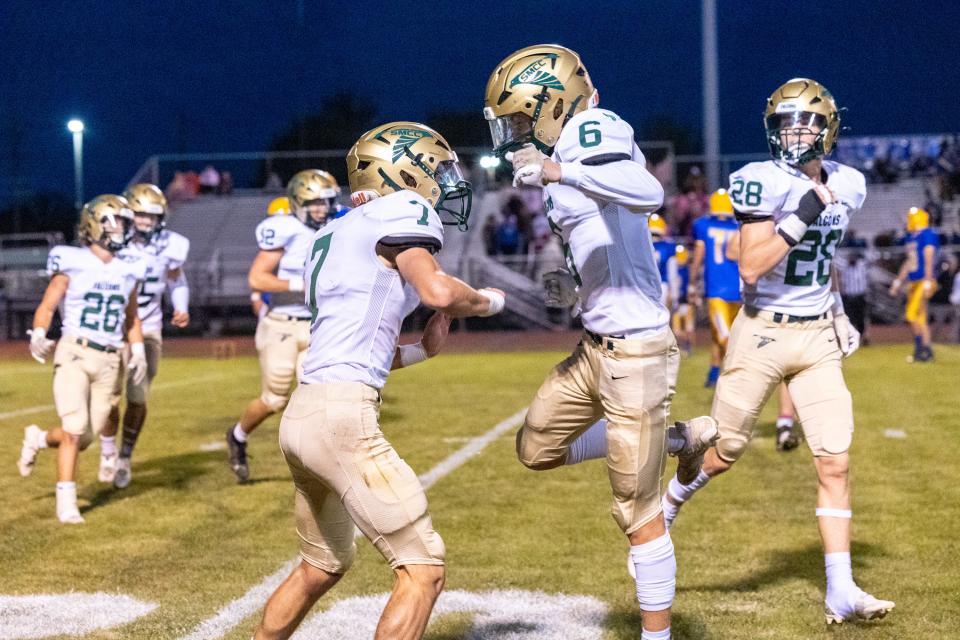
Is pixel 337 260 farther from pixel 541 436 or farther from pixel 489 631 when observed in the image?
pixel 489 631

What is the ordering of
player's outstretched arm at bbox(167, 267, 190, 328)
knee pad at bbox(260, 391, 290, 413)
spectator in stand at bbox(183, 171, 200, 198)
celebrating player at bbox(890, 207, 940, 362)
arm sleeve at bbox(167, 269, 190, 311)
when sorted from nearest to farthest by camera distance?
knee pad at bbox(260, 391, 290, 413), player's outstretched arm at bbox(167, 267, 190, 328), arm sleeve at bbox(167, 269, 190, 311), celebrating player at bbox(890, 207, 940, 362), spectator in stand at bbox(183, 171, 200, 198)

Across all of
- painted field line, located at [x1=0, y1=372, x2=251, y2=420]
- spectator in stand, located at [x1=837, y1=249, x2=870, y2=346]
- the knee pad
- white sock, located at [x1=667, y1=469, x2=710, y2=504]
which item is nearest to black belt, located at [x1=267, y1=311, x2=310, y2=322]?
the knee pad

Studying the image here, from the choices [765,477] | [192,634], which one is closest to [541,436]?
[192,634]

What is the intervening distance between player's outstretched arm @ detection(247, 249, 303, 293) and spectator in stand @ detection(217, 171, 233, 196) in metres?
22.8

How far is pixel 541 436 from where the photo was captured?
408 cm

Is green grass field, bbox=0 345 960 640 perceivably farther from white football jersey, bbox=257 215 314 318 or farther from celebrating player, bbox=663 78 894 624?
white football jersey, bbox=257 215 314 318

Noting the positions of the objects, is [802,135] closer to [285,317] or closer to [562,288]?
[562,288]

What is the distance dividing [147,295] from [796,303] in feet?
17.2

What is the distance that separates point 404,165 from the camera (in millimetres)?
3459

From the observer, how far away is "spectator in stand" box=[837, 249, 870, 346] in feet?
61.8

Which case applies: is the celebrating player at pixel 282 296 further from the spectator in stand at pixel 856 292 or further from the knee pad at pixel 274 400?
the spectator in stand at pixel 856 292

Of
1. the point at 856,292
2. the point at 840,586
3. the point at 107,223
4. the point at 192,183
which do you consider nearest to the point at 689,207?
the point at 856,292

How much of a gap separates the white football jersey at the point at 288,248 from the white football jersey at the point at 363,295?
431cm

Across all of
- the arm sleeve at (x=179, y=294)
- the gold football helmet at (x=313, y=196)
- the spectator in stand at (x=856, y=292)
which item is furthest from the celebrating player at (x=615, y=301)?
the spectator in stand at (x=856, y=292)
